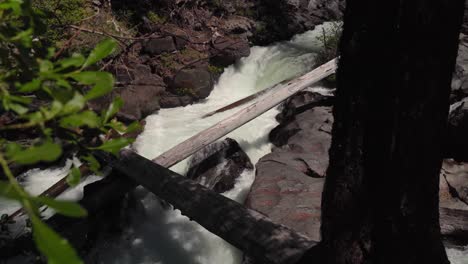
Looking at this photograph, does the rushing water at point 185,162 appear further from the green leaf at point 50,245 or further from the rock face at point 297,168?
the green leaf at point 50,245

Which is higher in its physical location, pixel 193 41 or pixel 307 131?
pixel 193 41

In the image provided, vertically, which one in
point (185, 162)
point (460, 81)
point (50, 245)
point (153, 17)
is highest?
point (50, 245)

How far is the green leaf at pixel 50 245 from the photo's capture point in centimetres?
54

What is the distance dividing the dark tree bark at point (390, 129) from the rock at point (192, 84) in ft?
21.4

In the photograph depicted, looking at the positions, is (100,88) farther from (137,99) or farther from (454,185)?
(137,99)

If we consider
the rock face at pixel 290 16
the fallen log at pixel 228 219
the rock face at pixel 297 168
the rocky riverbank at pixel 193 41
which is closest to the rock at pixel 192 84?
the rocky riverbank at pixel 193 41

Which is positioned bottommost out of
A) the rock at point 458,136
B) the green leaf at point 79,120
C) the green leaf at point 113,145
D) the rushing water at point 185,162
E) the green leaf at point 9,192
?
the rushing water at point 185,162

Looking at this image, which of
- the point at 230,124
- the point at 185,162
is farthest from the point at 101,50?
the point at 185,162

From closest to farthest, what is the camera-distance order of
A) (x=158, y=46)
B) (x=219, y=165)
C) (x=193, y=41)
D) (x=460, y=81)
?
(x=219, y=165), (x=460, y=81), (x=158, y=46), (x=193, y=41)

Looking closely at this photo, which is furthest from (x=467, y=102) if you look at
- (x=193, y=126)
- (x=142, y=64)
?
(x=142, y=64)

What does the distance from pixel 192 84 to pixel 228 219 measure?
18.8 ft

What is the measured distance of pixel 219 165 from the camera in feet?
19.3

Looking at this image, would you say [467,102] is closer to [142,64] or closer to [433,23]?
[433,23]

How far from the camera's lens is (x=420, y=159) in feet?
6.20
